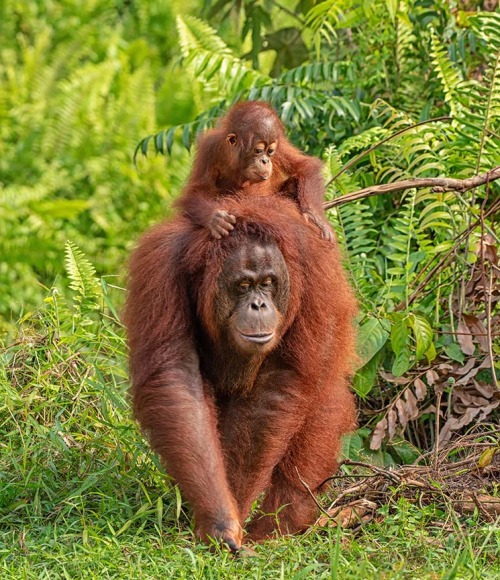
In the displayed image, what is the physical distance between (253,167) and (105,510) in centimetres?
151

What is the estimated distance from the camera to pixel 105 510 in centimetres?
437

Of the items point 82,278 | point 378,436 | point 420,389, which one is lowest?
point 378,436

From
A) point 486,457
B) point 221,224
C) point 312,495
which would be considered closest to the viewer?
point 221,224

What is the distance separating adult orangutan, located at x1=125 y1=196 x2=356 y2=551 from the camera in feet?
13.4

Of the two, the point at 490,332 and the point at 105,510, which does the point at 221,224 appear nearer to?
Result: the point at 105,510

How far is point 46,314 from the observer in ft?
18.2

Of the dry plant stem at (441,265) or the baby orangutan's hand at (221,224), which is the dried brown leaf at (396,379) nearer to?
the dry plant stem at (441,265)

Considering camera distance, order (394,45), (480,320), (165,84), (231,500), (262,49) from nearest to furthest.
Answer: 1. (231,500)
2. (480,320)
3. (394,45)
4. (262,49)
5. (165,84)

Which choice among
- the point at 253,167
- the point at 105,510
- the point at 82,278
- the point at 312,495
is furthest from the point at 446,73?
the point at 105,510

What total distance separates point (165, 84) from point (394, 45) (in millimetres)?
5486

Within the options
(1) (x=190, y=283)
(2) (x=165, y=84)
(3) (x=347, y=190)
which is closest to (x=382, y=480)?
(1) (x=190, y=283)

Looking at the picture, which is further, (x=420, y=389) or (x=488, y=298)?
(x=420, y=389)

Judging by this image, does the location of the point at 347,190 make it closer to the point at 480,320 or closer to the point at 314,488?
the point at 480,320

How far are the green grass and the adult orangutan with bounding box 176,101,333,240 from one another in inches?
38.0
